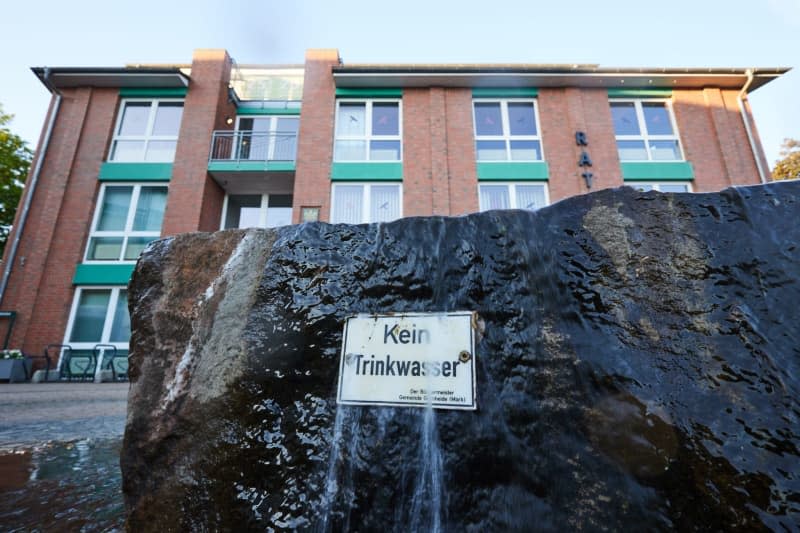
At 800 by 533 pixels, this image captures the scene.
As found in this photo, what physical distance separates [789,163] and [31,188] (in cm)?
3301

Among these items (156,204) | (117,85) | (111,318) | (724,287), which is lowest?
(724,287)

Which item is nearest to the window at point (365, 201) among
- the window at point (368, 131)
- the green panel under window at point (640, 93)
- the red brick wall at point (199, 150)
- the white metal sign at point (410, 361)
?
the window at point (368, 131)

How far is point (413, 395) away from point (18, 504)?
177 centimetres

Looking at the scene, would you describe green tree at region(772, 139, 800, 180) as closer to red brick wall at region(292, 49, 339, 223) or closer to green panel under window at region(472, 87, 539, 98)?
green panel under window at region(472, 87, 539, 98)

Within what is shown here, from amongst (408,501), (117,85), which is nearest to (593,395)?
(408,501)

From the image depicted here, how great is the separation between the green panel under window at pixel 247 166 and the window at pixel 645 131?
1000 cm

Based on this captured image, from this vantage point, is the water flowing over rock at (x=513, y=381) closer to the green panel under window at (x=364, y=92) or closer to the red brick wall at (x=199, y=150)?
the red brick wall at (x=199, y=150)

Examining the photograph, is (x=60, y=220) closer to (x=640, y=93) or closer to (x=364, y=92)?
(x=364, y=92)

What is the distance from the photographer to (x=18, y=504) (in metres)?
1.54

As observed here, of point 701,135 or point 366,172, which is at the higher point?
point 701,135

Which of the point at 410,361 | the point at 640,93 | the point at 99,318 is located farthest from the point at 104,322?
the point at 640,93

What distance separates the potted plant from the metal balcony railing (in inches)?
→ 260

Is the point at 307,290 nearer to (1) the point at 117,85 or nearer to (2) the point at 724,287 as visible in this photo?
(2) the point at 724,287

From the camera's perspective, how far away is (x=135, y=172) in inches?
418
